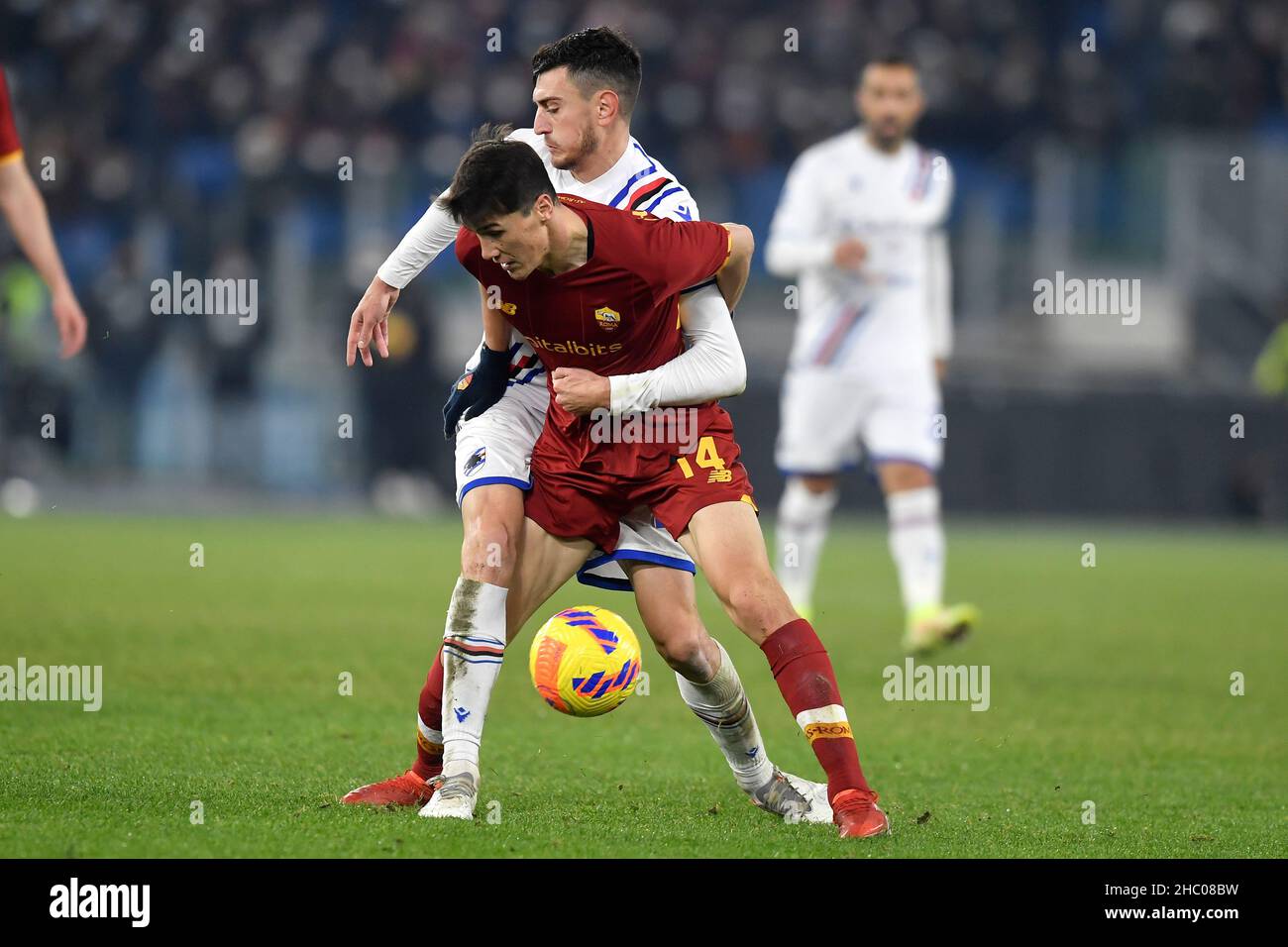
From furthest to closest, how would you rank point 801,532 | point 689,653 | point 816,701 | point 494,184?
point 801,532, point 689,653, point 816,701, point 494,184

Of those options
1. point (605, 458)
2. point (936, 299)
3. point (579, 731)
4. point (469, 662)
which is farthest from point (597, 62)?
point (936, 299)

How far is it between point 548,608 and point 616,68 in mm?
5823

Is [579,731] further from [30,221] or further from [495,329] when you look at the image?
[30,221]

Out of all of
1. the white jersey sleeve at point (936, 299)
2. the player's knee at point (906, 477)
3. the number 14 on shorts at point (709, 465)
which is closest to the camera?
the number 14 on shorts at point (709, 465)

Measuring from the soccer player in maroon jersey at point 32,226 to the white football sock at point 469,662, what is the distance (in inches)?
68.0

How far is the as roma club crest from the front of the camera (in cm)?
492

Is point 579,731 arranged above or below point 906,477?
below

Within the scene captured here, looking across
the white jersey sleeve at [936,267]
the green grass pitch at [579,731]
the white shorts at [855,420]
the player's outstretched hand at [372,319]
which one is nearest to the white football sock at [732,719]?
the green grass pitch at [579,731]

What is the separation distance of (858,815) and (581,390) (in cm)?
137

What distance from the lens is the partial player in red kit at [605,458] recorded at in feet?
15.5

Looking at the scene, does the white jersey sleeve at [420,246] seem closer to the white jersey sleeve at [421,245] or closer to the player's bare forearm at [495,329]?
the white jersey sleeve at [421,245]

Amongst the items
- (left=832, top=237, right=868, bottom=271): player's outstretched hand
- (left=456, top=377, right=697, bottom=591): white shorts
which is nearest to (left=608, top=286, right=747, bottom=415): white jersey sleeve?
(left=456, top=377, right=697, bottom=591): white shorts

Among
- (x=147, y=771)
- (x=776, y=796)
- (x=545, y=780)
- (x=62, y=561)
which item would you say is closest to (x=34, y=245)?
(x=147, y=771)

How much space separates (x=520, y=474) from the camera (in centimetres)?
518
